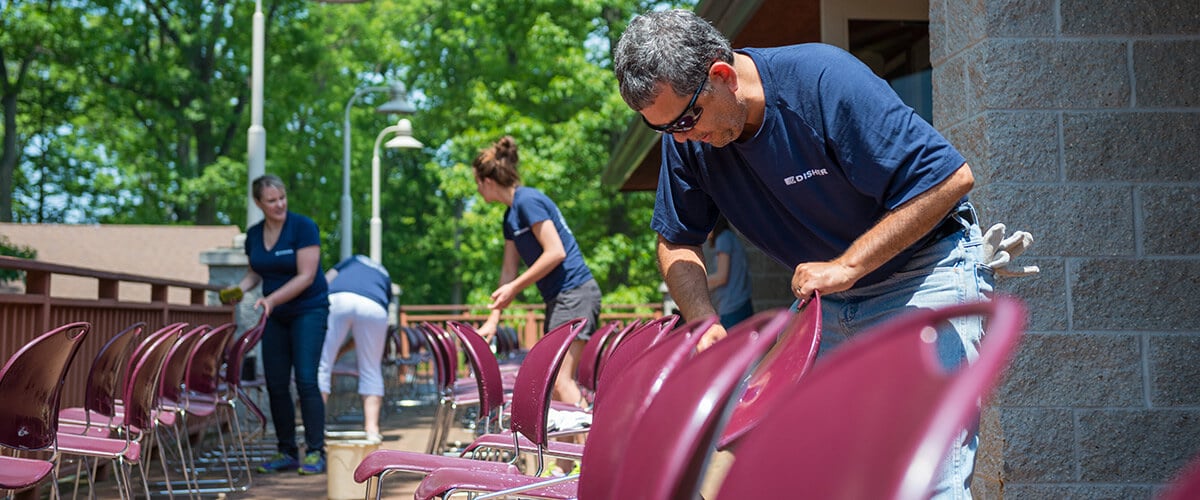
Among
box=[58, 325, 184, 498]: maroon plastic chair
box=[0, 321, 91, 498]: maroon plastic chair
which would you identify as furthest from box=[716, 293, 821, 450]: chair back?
box=[58, 325, 184, 498]: maroon plastic chair

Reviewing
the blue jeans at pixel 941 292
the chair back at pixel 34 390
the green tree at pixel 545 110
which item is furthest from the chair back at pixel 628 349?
the green tree at pixel 545 110

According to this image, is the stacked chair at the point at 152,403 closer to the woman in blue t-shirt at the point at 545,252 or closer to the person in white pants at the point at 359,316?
the person in white pants at the point at 359,316

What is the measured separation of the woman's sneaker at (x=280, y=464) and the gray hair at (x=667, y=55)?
17.5 ft

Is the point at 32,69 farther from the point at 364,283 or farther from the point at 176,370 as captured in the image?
the point at 176,370

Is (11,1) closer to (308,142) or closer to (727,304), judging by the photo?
(308,142)

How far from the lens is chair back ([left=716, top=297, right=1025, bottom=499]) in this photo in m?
0.83

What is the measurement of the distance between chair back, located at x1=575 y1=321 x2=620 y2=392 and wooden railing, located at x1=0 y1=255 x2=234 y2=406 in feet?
7.89

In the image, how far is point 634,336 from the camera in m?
3.40

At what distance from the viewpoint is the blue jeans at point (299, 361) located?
701 centimetres

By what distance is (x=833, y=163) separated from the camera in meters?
2.56

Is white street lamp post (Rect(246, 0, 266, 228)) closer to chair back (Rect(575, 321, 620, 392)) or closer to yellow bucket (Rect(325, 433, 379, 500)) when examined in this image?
yellow bucket (Rect(325, 433, 379, 500))

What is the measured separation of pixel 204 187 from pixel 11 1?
5.60 m

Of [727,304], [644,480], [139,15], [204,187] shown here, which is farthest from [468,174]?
[644,480]

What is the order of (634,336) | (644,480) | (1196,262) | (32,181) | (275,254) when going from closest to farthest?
(644,480)
(634,336)
(1196,262)
(275,254)
(32,181)
